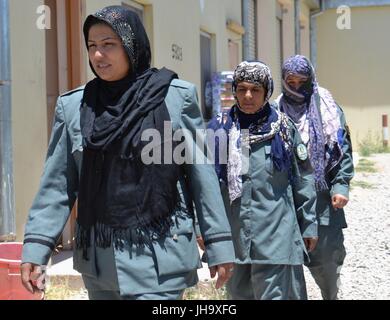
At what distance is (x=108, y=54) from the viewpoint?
107 inches

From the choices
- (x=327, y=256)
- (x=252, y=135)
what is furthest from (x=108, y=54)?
(x=327, y=256)

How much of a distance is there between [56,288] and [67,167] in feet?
8.33

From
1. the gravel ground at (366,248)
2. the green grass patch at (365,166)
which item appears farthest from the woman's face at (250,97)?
the green grass patch at (365,166)

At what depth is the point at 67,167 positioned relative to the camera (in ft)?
9.29

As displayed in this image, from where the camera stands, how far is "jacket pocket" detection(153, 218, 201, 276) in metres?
2.67

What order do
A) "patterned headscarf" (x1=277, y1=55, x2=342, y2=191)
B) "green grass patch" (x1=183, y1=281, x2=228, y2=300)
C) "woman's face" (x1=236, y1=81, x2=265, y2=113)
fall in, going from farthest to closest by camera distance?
"green grass patch" (x1=183, y1=281, x2=228, y2=300), "patterned headscarf" (x1=277, y1=55, x2=342, y2=191), "woman's face" (x1=236, y1=81, x2=265, y2=113)

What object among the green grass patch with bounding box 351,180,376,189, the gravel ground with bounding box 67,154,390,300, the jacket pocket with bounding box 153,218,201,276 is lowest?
the gravel ground with bounding box 67,154,390,300

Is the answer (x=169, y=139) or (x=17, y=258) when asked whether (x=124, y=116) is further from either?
(x=17, y=258)

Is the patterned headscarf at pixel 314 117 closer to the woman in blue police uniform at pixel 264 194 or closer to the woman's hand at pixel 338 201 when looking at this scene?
the woman's hand at pixel 338 201

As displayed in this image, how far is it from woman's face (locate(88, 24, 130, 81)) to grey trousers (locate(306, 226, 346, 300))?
80.4 inches

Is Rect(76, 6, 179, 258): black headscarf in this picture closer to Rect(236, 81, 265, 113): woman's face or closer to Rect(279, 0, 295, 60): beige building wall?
Rect(236, 81, 265, 113): woman's face

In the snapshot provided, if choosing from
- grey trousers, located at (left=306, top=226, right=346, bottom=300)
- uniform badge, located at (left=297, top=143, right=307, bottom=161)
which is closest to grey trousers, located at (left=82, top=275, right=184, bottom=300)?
uniform badge, located at (left=297, top=143, right=307, bottom=161)

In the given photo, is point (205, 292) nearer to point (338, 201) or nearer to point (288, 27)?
point (338, 201)

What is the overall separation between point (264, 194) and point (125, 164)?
4.02 ft
